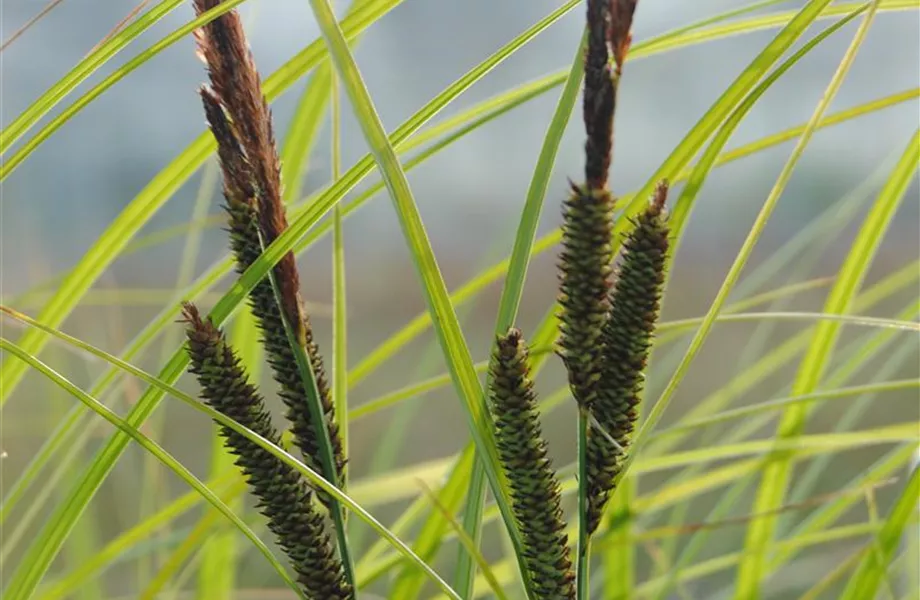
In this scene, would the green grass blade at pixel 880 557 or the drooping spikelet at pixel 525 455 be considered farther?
the green grass blade at pixel 880 557

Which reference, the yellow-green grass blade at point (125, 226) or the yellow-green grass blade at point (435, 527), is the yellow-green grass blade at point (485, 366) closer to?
the yellow-green grass blade at point (435, 527)

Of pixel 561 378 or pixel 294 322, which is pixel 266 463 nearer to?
pixel 294 322

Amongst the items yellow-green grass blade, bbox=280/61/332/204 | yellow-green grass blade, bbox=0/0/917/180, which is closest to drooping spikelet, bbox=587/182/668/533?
yellow-green grass blade, bbox=0/0/917/180

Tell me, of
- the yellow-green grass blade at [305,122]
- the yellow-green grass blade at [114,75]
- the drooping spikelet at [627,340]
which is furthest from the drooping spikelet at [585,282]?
the yellow-green grass blade at [305,122]

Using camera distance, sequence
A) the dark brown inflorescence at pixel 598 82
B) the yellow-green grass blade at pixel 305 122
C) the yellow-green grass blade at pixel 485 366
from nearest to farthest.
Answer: the dark brown inflorescence at pixel 598 82
the yellow-green grass blade at pixel 485 366
the yellow-green grass blade at pixel 305 122

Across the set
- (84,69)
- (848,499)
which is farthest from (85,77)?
(848,499)

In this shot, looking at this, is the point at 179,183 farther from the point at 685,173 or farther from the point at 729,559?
the point at 729,559

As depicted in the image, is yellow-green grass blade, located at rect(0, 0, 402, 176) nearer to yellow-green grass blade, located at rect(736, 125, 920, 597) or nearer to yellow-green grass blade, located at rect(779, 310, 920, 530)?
yellow-green grass blade, located at rect(736, 125, 920, 597)

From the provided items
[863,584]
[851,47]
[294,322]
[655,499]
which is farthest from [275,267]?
[655,499]
